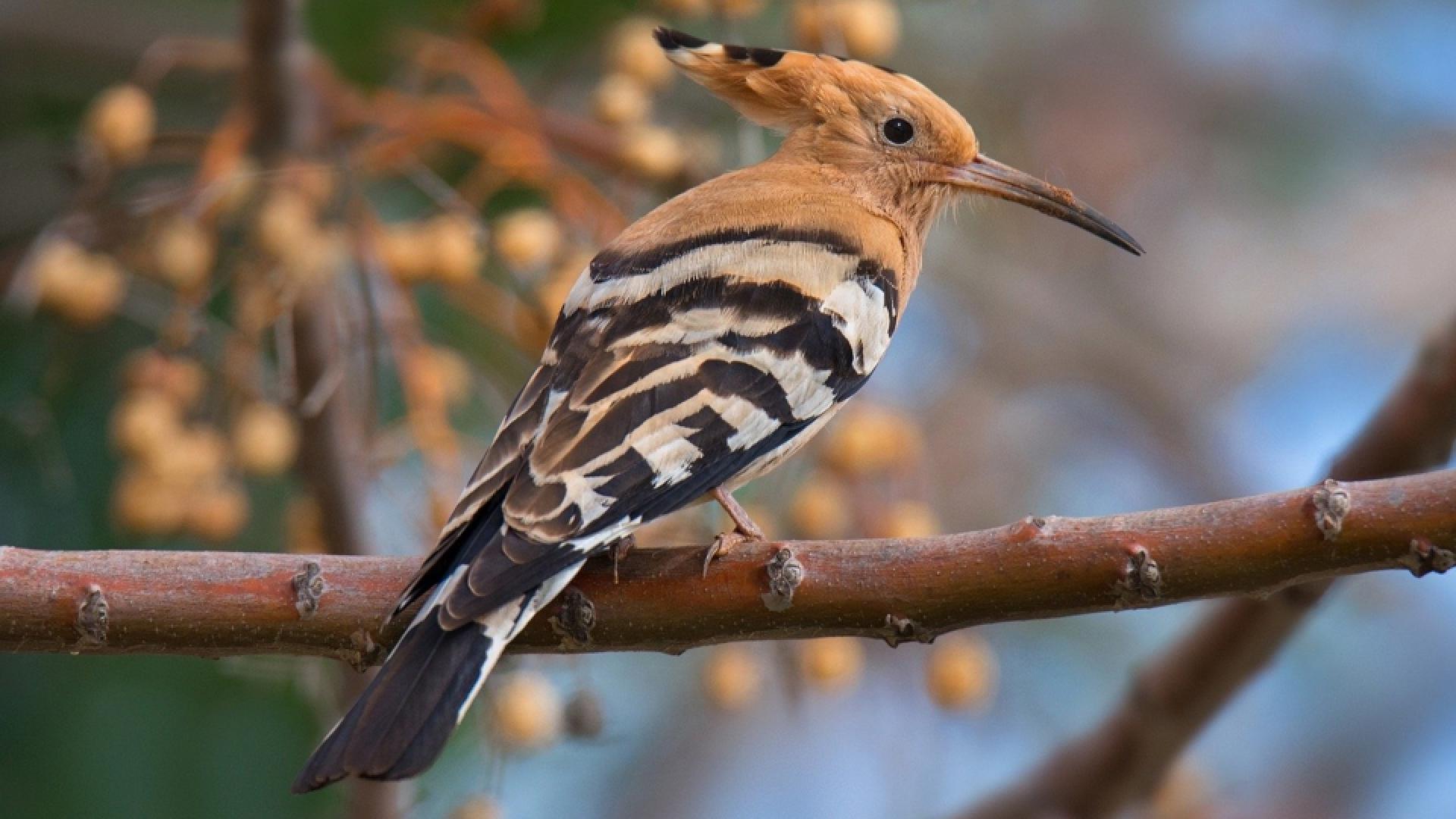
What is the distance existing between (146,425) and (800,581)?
1.19 m

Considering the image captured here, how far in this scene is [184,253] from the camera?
2.56 meters

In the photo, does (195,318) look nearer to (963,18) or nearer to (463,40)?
(463,40)

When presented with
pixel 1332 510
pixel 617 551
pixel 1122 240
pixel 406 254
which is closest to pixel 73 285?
pixel 406 254

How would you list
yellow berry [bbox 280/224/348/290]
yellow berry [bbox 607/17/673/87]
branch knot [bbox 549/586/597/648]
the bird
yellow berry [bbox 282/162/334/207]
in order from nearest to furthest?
the bird, branch knot [bbox 549/586/597/648], yellow berry [bbox 280/224/348/290], yellow berry [bbox 282/162/334/207], yellow berry [bbox 607/17/673/87]

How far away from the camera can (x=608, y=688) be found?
4.53m

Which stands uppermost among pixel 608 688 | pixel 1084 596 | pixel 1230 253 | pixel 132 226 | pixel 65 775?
pixel 1084 596

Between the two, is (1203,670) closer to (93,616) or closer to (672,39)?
(672,39)

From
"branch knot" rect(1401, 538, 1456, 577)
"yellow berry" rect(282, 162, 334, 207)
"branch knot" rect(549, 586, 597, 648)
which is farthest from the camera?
"yellow berry" rect(282, 162, 334, 207)

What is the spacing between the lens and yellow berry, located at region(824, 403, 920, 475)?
8.41 ft

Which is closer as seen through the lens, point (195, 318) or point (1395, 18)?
point (195, 318)

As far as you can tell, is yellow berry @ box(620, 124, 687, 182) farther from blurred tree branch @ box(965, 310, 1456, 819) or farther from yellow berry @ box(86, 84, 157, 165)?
blurred tree branch @ box(965, 310, 1456, 819)

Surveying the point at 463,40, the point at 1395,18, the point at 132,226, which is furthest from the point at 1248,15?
the point at 132,226

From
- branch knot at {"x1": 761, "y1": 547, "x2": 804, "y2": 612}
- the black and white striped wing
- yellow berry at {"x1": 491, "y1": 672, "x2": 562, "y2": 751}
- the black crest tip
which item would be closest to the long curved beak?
the black and white striped wing

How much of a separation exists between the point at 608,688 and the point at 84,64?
6.77ft
